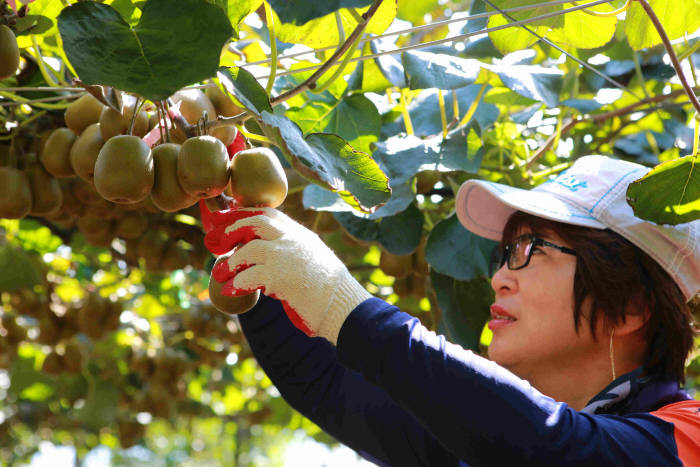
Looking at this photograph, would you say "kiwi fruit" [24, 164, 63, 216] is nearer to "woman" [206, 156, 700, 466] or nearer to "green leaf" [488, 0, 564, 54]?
"woman" [206, 156, 700, 466]

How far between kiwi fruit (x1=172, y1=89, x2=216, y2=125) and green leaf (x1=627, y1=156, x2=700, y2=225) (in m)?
0.65

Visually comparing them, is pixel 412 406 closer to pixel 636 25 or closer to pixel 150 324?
pixel 636 25

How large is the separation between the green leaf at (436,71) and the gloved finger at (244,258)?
0.58m

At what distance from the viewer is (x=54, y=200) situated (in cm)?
153

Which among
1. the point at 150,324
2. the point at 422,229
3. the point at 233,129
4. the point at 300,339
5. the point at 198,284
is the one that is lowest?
the point at 150,324

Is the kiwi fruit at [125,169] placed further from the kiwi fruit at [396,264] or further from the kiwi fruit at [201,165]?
the kiwi fruit at [396,264]

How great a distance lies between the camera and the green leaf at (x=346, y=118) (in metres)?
1.67

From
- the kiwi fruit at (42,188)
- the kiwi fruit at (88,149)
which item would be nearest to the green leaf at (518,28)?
the kiwi fruit at (88,149)

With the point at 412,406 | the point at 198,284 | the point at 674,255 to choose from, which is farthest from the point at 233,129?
the point at 198,284

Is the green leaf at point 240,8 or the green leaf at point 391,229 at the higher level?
the green leaf at point 240,8

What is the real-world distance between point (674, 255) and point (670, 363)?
0.20 meters

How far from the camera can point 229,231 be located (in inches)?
41.1

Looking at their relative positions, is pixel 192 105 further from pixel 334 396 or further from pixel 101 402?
pixel 101 402

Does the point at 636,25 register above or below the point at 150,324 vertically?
above
